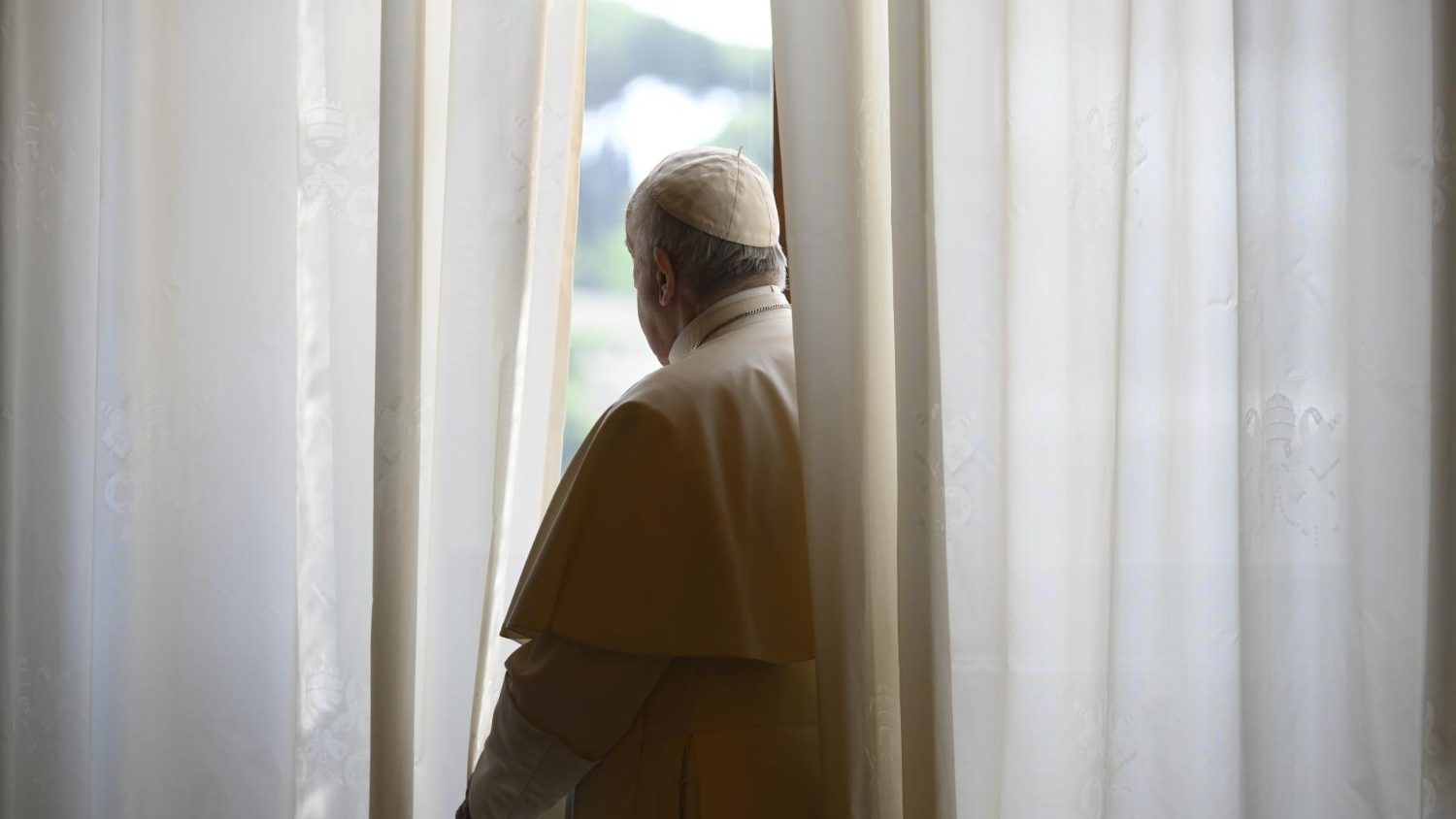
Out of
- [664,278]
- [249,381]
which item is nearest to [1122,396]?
[664,278]

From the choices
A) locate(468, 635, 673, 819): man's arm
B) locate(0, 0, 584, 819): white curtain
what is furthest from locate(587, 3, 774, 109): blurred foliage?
locate(468, 635, 673, 819): man's arm

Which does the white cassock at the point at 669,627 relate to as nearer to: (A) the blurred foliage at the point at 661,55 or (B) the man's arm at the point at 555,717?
(B) the man's arm at the point at 555,717

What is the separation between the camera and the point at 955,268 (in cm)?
129

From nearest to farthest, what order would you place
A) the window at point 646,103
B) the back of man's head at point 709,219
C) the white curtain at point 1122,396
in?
1. the white curtain at point 1122,396
2. the back of man's head at point 709,219
3. the window at point 646,103

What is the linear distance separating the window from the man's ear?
1.15 feet

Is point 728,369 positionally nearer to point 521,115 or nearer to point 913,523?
point 913,523

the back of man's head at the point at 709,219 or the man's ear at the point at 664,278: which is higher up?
the back of man's head at the point at 709,219

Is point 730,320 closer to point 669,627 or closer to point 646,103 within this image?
point 669,627

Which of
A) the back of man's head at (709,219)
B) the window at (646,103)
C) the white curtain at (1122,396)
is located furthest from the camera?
the window at (646,103)

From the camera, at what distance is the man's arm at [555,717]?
1.31 metres

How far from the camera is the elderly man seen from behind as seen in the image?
1.30m

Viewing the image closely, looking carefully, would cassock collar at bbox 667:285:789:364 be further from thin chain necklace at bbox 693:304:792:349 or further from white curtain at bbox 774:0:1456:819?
white curtain at bbox 774:0:1456:819

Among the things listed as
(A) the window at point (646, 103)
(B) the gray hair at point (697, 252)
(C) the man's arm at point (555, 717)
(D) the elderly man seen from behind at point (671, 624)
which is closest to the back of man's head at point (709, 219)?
(B) the gray hair at point (697, 252)

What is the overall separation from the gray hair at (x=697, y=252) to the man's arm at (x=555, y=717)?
0.50m
